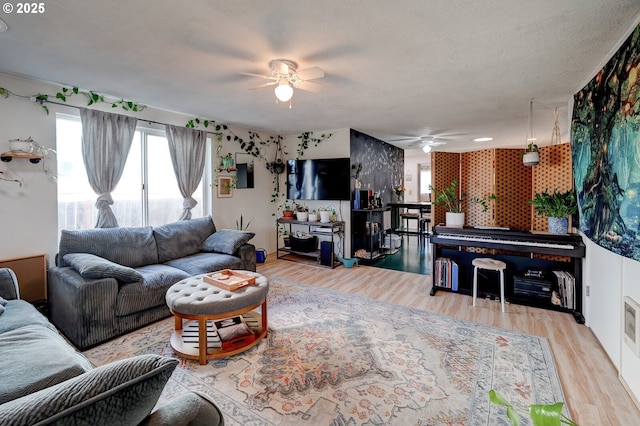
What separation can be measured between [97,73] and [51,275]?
193cm

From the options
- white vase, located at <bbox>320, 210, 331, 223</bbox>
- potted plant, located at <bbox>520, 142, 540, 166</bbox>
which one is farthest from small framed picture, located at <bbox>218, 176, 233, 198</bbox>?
potted plant, located at <bbox>520, 142, 540, 166</bbox>

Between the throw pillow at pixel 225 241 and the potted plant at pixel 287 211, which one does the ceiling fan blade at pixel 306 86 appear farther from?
the potted plant at pixel 287 211

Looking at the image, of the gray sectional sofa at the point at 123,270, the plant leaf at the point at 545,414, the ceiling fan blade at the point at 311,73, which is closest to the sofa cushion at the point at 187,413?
the plant leaf at the point at 545,414

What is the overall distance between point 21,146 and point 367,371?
12.1 ft

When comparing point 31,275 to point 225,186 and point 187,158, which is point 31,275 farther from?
point 225,186

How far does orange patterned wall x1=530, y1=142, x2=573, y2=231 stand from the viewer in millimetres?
3219

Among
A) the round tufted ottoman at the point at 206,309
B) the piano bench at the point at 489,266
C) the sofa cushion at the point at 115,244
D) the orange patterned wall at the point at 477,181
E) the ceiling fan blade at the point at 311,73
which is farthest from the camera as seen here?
the orange patterned wall at the point at 477,181

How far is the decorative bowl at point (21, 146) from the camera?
2744mm

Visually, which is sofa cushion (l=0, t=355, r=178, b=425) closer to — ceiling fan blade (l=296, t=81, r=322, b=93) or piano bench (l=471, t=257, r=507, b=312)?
ceiling fan blade (l=296, t=81, r=322, b=93)

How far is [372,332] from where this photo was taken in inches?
105

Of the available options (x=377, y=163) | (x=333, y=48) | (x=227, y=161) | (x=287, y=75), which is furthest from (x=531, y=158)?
(x=227, y=161)

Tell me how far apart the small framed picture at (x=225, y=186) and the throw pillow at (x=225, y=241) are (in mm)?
972

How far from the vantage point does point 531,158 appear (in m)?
3.20

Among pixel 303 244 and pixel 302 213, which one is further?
pixel 302 213
